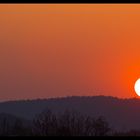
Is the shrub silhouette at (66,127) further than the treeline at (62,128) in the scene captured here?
No

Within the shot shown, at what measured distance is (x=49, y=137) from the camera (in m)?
0.96

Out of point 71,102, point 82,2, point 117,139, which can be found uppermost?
point 71,102

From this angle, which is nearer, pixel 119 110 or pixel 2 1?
pixel 2 1

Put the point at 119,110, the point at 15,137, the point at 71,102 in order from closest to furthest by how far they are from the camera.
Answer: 1. the point at 15,137
2. the point at 71,102
3. the point at 119,110

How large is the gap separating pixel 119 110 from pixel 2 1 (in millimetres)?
15210

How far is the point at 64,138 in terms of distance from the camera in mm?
965

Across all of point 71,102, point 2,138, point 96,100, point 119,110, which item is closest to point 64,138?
point 2,138

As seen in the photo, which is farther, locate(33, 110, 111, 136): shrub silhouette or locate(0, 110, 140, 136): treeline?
locate(0, 110, 140, 136): treeline

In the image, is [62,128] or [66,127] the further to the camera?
[62,128]

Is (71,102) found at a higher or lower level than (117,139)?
higher

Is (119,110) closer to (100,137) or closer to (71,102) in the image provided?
(71,102)

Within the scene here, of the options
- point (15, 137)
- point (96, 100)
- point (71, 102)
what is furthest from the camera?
point (96, 100)

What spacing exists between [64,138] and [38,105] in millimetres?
14401

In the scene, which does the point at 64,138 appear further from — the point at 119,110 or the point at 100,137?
the point at 119,110
